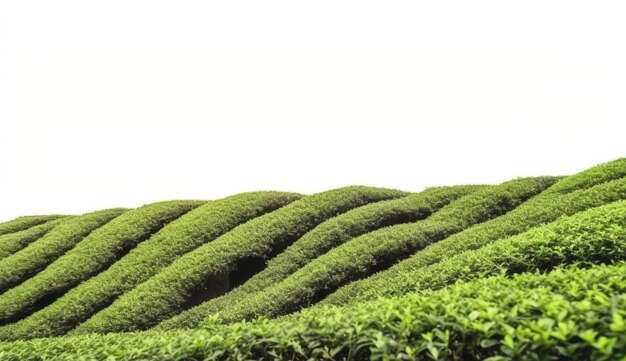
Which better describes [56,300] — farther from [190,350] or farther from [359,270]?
[190,350]

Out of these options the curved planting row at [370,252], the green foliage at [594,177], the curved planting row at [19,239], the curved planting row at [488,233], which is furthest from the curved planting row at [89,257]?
the green foliage at [594,177]

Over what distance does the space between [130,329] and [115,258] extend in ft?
19.2

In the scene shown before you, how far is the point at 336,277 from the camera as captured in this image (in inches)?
517

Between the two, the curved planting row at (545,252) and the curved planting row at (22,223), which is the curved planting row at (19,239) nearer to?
the curved planting row at (22,223)

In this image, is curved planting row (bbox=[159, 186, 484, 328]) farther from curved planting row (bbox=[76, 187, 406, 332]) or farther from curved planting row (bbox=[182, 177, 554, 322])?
curved planting row (bbox=[182, 177, 554, 322])

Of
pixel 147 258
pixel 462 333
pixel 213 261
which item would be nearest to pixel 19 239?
pixel 147 258

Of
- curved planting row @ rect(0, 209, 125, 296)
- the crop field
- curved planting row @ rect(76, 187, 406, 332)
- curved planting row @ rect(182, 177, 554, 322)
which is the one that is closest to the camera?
the crop field

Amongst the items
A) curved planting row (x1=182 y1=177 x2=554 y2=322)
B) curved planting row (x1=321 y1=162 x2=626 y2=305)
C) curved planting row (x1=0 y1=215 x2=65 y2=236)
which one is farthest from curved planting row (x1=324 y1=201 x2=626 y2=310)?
curved planting row (x1=0 y1=215 x2=65 y2=236)

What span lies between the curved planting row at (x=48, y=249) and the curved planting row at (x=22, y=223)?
559cm

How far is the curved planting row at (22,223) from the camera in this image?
90.4 feet

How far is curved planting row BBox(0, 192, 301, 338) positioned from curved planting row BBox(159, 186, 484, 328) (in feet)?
11.2

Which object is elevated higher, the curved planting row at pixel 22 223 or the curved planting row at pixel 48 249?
the curved planting row at pixel 22 223

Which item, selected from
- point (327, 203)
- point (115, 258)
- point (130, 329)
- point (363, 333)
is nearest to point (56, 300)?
point (115, 258)

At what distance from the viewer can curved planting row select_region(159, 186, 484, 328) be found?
1433cm
